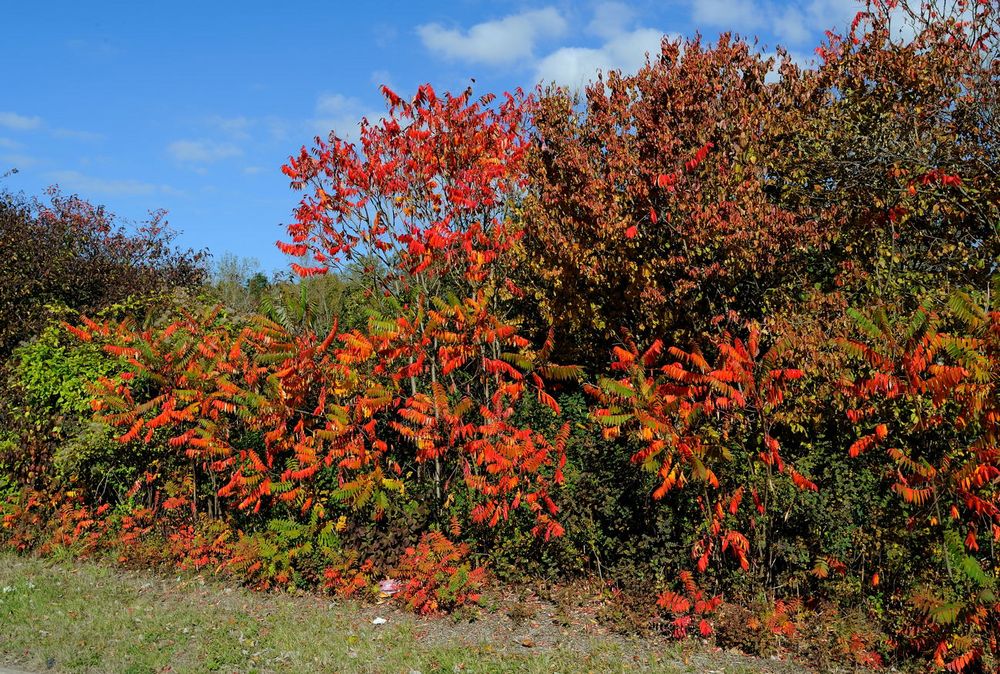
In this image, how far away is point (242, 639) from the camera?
734cm

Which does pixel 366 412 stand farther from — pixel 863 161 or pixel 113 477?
pixel 863 161

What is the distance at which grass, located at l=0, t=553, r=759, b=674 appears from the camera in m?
6.62

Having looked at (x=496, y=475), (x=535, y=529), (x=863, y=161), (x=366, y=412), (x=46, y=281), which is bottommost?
(x=535, y=529)

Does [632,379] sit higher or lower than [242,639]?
higher

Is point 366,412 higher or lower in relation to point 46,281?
lower

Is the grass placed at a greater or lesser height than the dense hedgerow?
lesser

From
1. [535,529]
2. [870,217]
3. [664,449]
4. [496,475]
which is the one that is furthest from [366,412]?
[870,217]

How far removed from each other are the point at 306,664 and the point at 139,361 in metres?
5.26

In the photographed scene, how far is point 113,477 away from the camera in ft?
36.6

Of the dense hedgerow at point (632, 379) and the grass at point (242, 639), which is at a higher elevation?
the dense hedgerow at point (632, 379)

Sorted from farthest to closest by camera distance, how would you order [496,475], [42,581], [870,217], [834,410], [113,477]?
1. [113,477]
2. [870,217]
3. [42,581]
4. [496,475]
5. [834,410]

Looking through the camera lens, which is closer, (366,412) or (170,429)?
(366,412)

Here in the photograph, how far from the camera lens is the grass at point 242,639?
21.7 feet

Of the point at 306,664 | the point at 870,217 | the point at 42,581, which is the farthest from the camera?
the point at 870,217
